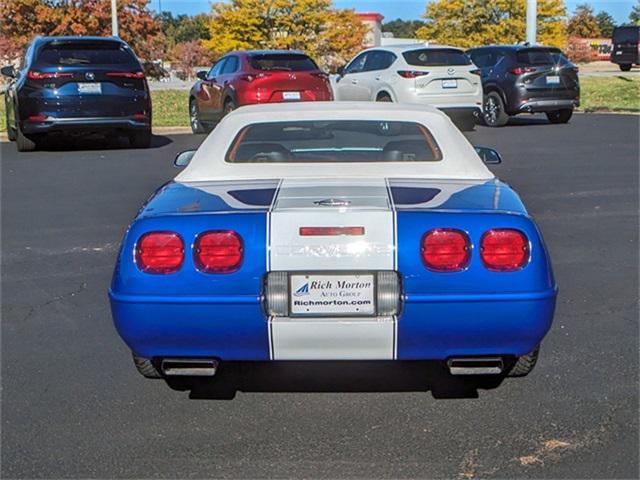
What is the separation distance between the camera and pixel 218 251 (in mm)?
3879

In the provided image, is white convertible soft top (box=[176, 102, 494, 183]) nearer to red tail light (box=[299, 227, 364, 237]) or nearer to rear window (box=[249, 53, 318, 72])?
red tail light (box=[299, 227, 364, 237])

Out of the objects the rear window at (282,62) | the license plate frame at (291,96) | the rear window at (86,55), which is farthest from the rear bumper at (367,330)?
the rear window at (282,62)

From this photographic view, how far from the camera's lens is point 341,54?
4875cm

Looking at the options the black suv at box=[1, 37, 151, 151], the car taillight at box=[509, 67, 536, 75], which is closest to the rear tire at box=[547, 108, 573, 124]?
the car taillight at box=[509, 67, 536, 75]

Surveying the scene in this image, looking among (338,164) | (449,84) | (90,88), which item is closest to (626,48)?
(449,84)

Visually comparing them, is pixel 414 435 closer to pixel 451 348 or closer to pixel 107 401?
pixel 451 348

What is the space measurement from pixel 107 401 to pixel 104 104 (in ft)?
34.7

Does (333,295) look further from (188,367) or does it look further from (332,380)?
(332,380)

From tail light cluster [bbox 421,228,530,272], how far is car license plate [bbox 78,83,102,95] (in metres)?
11.3

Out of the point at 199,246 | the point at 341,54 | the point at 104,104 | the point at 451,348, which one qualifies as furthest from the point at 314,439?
the point at 341,54

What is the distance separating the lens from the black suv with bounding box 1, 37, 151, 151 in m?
14.2

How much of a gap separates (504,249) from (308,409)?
112 cm

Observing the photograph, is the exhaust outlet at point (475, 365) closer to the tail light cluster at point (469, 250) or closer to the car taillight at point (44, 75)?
the tail light cluster at point (469, 250)

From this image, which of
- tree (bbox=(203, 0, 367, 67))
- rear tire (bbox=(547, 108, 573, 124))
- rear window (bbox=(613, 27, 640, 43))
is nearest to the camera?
rear tire (bbox=(547, 108, 573, 124))
